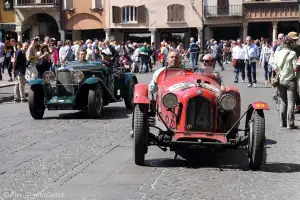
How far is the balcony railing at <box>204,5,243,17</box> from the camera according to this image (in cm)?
4753

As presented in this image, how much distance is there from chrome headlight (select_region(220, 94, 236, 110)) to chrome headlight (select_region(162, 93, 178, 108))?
643mm

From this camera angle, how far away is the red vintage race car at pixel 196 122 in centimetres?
781

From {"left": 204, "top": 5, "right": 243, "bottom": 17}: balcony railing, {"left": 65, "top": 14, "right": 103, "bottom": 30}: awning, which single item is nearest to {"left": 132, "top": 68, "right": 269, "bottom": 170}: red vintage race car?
{"left": 204, "top": 5, "right": 243, "bottom": 17}: balcony railing

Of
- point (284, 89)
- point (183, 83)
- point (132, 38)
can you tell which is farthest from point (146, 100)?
point (132, 38)

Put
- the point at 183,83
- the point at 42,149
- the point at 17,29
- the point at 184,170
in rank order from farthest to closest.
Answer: the point at 17,29 → the point at 42,149 → the point at 183,83 → the point at 184,170

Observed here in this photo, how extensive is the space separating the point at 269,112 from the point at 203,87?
6.30 meters

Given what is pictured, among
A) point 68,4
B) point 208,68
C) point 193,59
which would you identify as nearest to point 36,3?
point 68,4

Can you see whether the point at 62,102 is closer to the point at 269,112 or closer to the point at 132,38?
the point at 269,112

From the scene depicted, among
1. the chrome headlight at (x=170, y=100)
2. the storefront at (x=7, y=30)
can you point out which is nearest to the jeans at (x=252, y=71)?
the chrome headlight at (x=170, y=100)

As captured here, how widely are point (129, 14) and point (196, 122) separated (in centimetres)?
4188

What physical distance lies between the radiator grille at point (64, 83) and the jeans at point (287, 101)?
14.9 feet

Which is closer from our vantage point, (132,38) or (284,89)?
(284,89)

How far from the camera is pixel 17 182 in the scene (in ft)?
23.5

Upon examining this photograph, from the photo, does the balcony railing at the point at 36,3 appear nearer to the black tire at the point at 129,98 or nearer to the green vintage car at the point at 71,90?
the black tire at the point at 129,98
